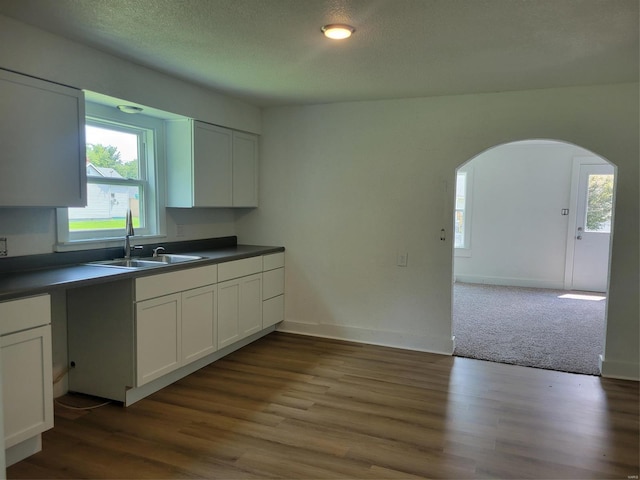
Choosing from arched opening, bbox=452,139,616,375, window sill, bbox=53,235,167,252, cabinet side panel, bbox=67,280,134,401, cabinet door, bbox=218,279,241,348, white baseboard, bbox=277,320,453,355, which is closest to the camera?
cabinet side panel, bbox=67,280,134,401

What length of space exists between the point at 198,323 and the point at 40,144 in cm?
161

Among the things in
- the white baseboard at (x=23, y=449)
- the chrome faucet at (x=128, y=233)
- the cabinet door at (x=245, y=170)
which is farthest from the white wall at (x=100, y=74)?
the white baseboard at (x=23, y=449)

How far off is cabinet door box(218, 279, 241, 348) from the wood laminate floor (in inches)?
9.2

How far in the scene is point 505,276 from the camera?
7.64 meters

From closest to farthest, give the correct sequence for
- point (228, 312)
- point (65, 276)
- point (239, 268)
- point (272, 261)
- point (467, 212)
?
point (65, 276) < point (228, 312) < point (239, 268) < point (272, 261) < point (467, 212)

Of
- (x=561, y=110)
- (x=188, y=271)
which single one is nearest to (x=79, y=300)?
(x=188, y=271)

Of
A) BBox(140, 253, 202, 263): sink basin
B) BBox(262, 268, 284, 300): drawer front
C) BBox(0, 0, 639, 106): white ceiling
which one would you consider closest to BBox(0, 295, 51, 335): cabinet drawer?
BBox(140, 253, 202, 263): sink basin

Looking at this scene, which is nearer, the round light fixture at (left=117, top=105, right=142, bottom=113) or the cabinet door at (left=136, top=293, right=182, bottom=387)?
the cabinet door at (left=136, top=293, right=182, bottom=387)

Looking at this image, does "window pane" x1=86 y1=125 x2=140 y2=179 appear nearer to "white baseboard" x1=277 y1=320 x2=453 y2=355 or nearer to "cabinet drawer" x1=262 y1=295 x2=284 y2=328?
"cabinet drawer" x1=262 y1=295 x2=284 y2=328

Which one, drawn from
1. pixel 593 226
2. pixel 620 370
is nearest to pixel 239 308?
pixel 620 370

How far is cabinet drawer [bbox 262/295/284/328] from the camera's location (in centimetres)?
442

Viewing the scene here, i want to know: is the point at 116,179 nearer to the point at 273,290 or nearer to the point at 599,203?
the point at 273,290

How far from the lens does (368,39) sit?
2.65 meters

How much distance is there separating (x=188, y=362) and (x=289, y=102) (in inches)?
99.8
